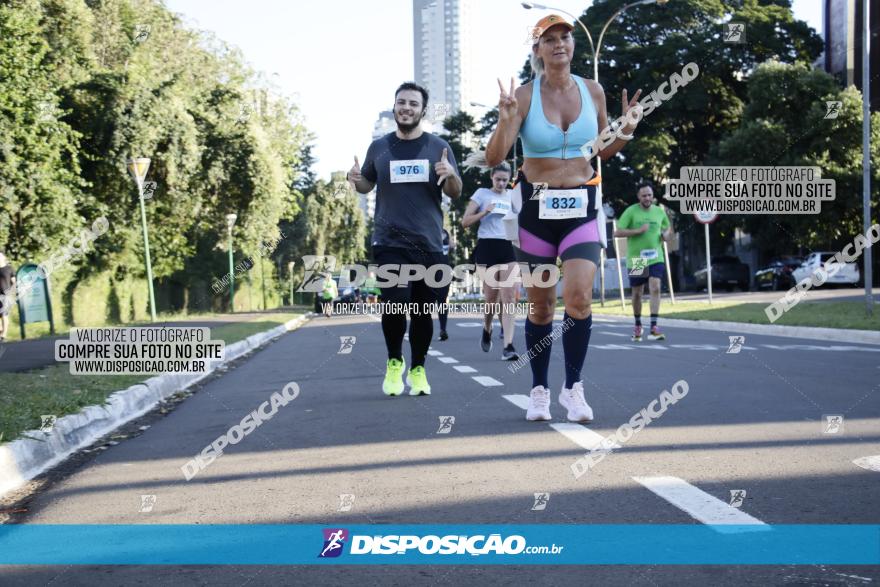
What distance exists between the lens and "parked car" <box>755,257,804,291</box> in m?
40.5

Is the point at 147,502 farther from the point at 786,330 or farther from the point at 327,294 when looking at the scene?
the point at 327,294

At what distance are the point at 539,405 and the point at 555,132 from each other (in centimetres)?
162

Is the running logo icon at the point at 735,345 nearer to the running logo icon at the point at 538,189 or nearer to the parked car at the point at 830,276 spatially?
the running logo icon at the point at 538,189

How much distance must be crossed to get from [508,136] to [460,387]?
3029mm

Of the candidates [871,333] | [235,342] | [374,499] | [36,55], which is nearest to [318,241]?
[36,55]

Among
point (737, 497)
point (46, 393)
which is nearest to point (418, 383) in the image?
point (46, 393)

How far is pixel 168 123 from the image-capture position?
95.2ft

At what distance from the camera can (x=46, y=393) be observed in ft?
27.4

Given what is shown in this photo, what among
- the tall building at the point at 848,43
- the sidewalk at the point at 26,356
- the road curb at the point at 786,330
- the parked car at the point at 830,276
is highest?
the tall building at the point at 848,43

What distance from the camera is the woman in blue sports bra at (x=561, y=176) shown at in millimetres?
6160

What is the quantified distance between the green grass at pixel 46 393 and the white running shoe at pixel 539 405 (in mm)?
2969

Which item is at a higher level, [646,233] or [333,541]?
[646,233]

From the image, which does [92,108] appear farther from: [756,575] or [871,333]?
[756,575]

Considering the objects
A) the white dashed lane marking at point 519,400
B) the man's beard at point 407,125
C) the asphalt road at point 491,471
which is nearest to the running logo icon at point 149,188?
the asphalt road at point 491,471
